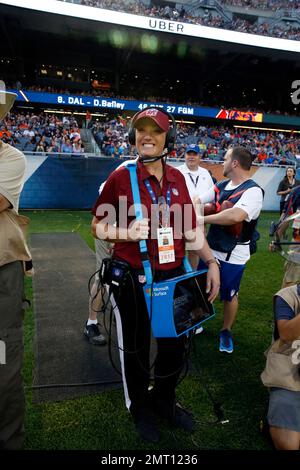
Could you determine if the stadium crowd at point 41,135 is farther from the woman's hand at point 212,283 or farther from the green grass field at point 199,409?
the woman's hand at point 212,283

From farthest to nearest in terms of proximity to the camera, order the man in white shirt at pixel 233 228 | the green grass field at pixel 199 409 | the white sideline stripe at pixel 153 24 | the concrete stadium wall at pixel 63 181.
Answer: the white sideline stripe at pixel 153 24
the concrete stadium wall at pixel 63 181
the man in white shirt at pixel 233 228
the green grass field at pixel 199 409

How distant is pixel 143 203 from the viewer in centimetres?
190

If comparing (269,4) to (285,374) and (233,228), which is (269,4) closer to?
(233,228)

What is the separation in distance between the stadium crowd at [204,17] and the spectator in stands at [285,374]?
23539mm

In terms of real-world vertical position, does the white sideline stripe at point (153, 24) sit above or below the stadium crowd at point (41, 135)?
above

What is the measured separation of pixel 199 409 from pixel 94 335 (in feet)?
4.23

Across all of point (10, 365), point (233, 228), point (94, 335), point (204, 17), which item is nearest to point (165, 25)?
point (204, 17)

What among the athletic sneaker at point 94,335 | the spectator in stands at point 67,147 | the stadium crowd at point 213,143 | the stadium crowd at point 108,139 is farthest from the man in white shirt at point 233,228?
the stadium crowd at point 213,143

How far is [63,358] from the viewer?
291 cm

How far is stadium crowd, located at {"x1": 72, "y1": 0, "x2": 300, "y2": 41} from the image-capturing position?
71.4 ft

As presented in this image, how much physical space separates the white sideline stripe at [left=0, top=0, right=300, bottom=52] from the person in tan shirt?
21152mm

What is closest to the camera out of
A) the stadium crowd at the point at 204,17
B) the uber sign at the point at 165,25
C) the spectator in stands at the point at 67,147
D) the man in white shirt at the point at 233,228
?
the man in white shirt at the point at 233,228

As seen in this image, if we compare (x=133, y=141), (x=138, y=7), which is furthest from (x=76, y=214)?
(x=138, y=7)

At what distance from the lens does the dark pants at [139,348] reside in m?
1.98
